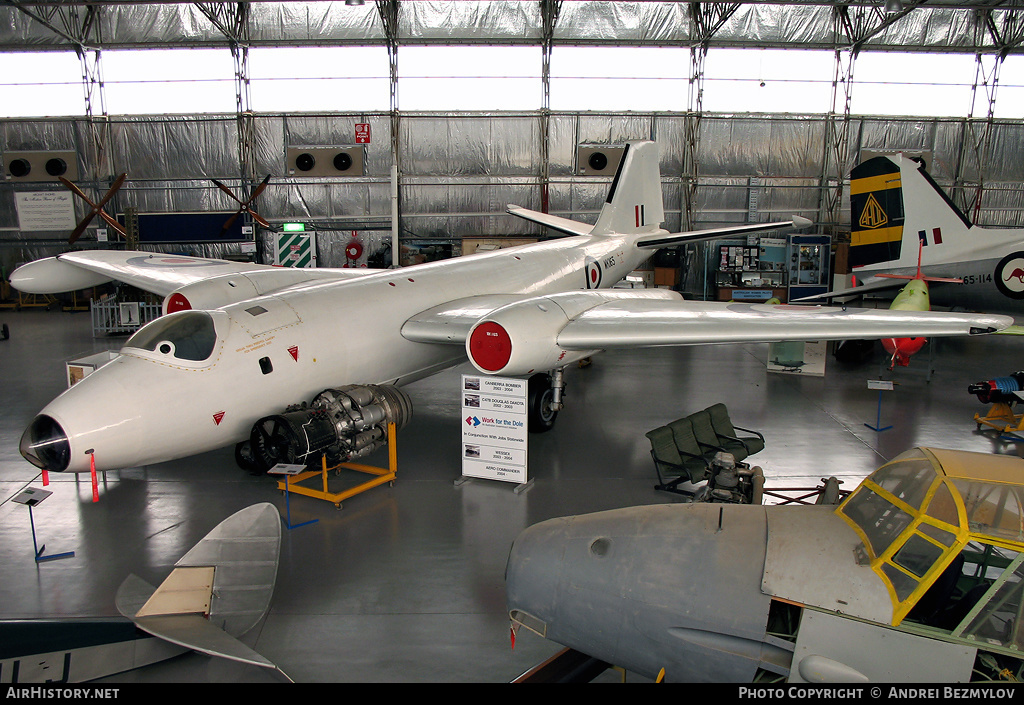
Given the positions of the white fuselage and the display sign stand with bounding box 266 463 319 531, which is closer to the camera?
the white fuselage

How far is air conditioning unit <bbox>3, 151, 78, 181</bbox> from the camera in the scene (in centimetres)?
2531

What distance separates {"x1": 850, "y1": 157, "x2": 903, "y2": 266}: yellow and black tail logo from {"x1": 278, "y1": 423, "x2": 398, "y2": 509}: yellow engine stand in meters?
13.4

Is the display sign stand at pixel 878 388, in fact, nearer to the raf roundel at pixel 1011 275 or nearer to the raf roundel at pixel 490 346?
the raf roundel at pixel 1011 275

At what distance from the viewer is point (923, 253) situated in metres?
16.0

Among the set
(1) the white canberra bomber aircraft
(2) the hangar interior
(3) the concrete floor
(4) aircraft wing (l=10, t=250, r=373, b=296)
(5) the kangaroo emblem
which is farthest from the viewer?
(2) the hangar interior

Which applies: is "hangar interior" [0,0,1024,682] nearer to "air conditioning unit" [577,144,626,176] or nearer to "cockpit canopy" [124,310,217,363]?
"air conditioning unit" [577,144,626,176]

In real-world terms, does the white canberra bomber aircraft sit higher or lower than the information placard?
higher

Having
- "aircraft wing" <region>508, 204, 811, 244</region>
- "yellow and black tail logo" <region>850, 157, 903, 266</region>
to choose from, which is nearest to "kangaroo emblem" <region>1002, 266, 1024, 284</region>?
"yellow and black tail logo" <region>850, 157, 903, 266</region>

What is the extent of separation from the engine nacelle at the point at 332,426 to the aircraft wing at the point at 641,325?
51.5 inches

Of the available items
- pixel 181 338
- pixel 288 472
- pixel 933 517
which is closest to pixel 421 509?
pixel 288 472

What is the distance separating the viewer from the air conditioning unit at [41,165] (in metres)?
25.3

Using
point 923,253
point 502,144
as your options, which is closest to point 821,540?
point 923,253

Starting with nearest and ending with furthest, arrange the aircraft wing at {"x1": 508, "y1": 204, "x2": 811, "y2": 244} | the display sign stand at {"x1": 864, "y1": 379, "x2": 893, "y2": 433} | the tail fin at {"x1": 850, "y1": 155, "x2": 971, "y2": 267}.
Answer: the display sign stand at {"x1": 864, "y1": 379, "x2": 893, "y2": 433}, the aircraft wing at {"x1": 508, "y1": 204, "x2": 811, "y2": 244}, the tail fin at {"x1": 850, "y1": 155, "x2": 971, "y2": 267}

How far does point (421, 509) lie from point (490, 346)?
2.26 m
